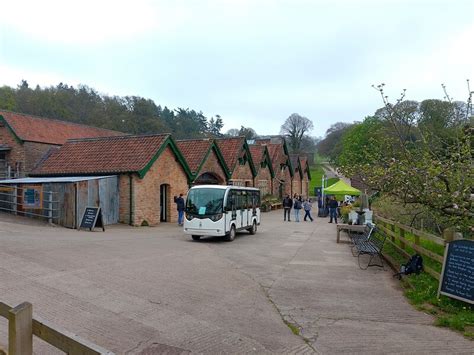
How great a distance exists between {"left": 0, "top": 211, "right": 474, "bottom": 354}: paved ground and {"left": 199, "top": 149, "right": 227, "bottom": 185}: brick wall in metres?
14.4

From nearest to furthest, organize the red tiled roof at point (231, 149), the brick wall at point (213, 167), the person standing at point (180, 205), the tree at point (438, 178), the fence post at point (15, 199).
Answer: the tree at point (438, 178)
the fence post at point (15, 199)
the person standing at point (180, 205)
the brick wall at point (213, 167)
the red tiled roof at point (231, 149)

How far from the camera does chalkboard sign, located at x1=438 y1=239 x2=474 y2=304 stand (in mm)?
6785

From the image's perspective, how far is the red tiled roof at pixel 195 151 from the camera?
26.5m

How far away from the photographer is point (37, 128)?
27297mm

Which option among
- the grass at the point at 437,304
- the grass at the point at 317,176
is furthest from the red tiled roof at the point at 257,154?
the grass at the point at 317,176

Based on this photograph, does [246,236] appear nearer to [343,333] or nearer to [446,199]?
[446,199]

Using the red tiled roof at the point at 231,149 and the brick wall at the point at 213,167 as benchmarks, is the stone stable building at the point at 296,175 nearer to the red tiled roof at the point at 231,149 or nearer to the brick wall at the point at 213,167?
the red tiled roof at the point at 231,149

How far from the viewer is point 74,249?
11.7 metres

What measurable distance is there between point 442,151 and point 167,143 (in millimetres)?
15158

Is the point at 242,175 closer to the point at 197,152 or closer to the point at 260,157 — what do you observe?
the point at 260,157

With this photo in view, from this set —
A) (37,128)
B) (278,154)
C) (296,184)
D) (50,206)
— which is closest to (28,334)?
(50,206)

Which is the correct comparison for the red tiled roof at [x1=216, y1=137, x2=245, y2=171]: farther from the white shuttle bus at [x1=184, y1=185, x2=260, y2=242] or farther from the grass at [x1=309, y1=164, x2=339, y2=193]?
the grass at [x1=309, y1=164, x2=339, y2=193]

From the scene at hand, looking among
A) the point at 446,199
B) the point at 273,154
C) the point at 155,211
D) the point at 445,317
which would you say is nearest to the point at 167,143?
the point at 155,211

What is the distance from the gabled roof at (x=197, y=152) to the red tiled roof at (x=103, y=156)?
4.37 metres
